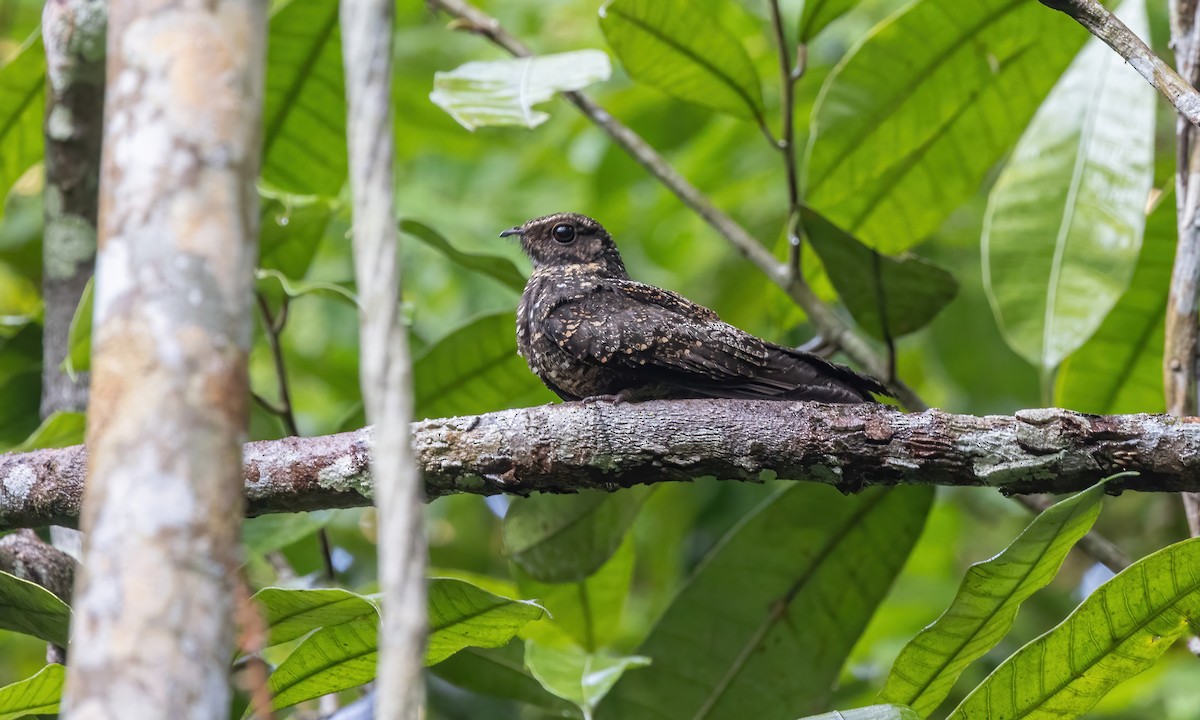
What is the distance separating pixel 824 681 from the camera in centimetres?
331

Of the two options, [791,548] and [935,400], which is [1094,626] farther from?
[935,400]

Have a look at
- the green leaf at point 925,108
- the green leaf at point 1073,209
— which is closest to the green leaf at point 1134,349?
the green leaf at point 1073,209

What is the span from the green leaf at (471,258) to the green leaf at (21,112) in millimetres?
1471

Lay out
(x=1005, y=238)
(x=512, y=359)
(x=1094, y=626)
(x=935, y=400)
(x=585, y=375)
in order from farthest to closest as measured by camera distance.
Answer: (x=935, y=400)
(x=512, y=359)
(x=1005, y=238)
(x=585, y=375)
(x=1094, y=626)

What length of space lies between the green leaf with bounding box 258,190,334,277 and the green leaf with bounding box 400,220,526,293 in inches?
11.4

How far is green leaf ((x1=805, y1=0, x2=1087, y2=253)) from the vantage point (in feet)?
12.0

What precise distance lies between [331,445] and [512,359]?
1211 millimetres

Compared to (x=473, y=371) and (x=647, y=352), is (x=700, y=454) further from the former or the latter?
(x=473, y=371)

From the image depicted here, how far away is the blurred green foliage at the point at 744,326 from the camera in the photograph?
326cm

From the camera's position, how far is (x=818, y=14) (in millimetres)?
3459

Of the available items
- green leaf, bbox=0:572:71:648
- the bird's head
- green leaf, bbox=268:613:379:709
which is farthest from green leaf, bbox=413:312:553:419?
green leaf, bbox=0:572:71:648

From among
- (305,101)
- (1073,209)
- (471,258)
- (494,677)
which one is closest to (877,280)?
(1073,209)

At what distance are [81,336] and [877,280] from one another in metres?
2.29

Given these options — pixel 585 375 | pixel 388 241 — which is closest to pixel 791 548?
pixel 585 375
